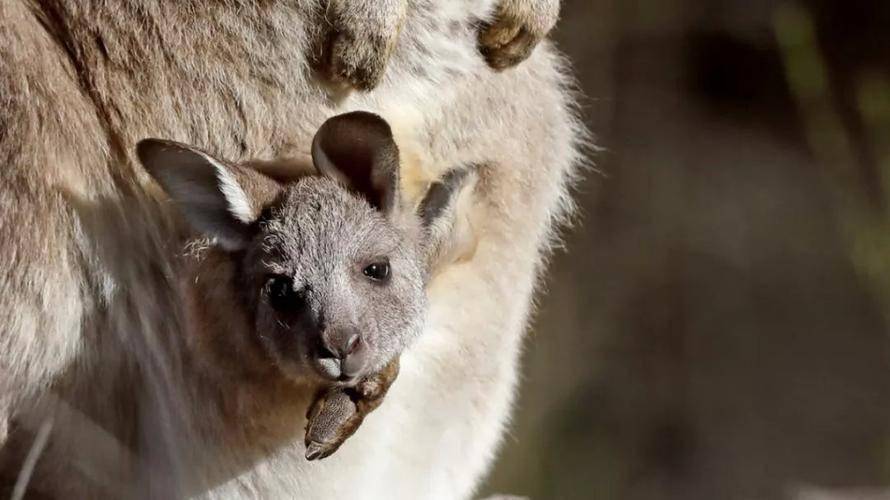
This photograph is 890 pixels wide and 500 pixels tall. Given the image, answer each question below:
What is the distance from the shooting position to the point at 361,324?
279 centimetres

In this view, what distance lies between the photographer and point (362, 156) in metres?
2.93

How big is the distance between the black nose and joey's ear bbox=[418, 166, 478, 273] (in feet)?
1.36

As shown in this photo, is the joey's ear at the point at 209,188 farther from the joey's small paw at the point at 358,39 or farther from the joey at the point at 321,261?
the joey's small paw at the point at 358,39

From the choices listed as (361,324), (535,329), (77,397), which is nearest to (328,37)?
(361,324)

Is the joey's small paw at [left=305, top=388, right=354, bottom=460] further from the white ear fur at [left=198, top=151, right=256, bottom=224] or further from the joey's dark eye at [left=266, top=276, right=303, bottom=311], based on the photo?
the white ear fur at [left=198, top=151, right=256, bottom=224]

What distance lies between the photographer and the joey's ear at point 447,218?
10.3ft

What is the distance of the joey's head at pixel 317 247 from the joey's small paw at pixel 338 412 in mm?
90

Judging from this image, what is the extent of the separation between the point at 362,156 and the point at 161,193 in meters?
0.43

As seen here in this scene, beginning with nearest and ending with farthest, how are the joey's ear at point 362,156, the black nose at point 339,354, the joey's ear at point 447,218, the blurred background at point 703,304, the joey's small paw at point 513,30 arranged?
the black nose at point 339,354 < the joey's ear at point 362,156 < the joey's ear at point 447,218 < the joey's small paw at point 513,30 < the blurred background at point 703,304

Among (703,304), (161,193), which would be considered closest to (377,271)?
(161,193)

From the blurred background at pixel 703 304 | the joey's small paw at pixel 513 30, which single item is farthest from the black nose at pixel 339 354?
the blurred background at pixel 703 304

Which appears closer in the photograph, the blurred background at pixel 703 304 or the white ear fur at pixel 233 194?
the white ear fur at pixel 233 194

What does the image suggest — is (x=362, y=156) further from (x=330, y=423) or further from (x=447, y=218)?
(x=330, y=423)

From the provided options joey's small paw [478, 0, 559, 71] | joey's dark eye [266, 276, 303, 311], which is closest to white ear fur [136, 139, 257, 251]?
joey's dark eye [266, 276, 303, 311]
